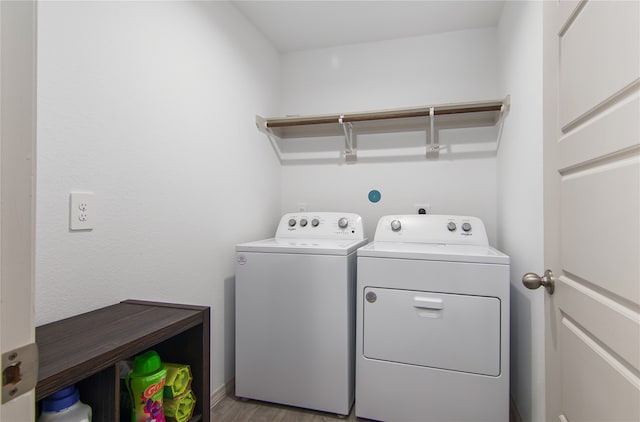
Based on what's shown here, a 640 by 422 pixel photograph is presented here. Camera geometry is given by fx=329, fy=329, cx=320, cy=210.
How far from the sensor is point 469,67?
2.29 m

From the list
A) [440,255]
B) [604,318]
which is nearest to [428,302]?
[440,255]

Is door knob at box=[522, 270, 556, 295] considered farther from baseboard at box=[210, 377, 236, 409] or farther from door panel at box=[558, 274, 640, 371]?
baseboard at box=[210, 377, 236, 409]

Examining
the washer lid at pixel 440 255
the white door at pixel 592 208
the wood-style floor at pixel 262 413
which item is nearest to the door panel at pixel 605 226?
the white door at pixel 592 208

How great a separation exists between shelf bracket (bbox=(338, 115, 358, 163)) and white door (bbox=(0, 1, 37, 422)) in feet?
6.80

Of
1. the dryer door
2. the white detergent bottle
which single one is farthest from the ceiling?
the white detergent bottle

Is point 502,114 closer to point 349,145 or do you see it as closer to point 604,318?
point 349,145

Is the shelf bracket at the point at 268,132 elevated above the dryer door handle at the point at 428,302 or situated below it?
above

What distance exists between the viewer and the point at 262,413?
5.82 ft

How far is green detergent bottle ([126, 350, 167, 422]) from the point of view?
971 mm

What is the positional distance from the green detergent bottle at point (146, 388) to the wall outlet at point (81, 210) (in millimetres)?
478

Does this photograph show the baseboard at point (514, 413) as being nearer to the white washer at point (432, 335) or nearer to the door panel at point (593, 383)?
the white washer at point (432, 335)

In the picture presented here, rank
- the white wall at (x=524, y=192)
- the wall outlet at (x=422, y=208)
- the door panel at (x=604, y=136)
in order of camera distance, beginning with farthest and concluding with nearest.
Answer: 1. the wall outlet at (x=422, y=208)
2. the white wall at (x=524, y=192)
3. the door panel at (x=604, y=136)

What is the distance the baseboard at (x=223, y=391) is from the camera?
181 centimetres

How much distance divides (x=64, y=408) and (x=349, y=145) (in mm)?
2100
